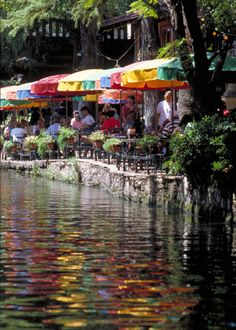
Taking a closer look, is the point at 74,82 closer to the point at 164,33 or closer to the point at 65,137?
the point at 65,137

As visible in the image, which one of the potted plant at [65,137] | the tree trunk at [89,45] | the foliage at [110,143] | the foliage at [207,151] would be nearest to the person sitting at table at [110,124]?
the potted plant at [65,137]

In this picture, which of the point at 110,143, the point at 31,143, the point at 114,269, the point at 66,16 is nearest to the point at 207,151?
the point at 114,269

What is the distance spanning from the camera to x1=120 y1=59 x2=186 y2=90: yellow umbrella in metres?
28.7

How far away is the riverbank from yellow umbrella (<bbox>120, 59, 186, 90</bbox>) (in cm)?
198

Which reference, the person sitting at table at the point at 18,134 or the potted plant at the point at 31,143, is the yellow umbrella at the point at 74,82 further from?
the person sitting at table at the point at 18,134

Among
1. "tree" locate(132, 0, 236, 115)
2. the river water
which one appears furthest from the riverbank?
"tree" locate(132, 0, 236, 115)

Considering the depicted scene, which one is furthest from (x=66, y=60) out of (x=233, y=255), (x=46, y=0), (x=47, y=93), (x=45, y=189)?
(x=233, y=255)

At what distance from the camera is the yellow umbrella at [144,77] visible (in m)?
28.7

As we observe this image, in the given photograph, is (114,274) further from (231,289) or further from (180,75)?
(180,75)

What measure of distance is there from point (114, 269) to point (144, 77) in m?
13.7

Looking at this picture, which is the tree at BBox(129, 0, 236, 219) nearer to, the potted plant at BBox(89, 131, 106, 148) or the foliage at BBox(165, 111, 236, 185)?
the foliage at BBox(165, 111, 236, 185)

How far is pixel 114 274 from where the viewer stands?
15078 mm

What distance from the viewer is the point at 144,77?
Answer: 28.9 meters

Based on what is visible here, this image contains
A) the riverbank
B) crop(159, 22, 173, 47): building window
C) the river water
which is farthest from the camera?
crop(159, 22, 173, 47): building window
